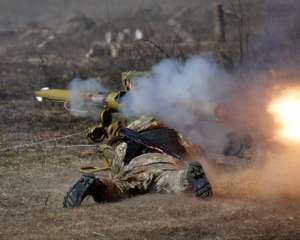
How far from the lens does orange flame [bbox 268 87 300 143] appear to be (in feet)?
36.6

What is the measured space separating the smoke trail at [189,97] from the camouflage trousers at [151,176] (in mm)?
1000

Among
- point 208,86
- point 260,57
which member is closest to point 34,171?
point 208,86

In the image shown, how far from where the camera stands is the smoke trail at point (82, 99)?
46.7 ft

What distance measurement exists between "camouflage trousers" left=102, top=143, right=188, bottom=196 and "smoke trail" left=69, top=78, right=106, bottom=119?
320 centimetres

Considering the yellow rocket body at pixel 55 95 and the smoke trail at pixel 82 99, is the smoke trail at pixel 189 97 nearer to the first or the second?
the smoke trail at pixel 82 99

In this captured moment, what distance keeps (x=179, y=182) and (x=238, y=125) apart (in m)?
1.97

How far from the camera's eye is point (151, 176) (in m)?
10.4

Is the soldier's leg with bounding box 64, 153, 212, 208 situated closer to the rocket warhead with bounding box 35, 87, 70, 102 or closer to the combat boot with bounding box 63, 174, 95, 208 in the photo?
the combat boot with bounding box 63, 174, 95, 208

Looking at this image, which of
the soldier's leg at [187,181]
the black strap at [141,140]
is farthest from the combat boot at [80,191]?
the black strap at [141,140]

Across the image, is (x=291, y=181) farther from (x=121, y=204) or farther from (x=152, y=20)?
(x=152, y=20)

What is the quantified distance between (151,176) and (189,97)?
181 centimetres

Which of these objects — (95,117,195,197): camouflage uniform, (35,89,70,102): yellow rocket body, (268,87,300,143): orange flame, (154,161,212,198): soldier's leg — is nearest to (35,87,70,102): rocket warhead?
(35,89,70,102): yellow rocket body

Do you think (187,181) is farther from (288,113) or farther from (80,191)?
(288,113)

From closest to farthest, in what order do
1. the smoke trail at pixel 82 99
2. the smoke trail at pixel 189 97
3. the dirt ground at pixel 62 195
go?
the dirt ground at pixel 62 195 < the smoke trail at pixel 189 97 < the smoke trail at pixel 82 99
